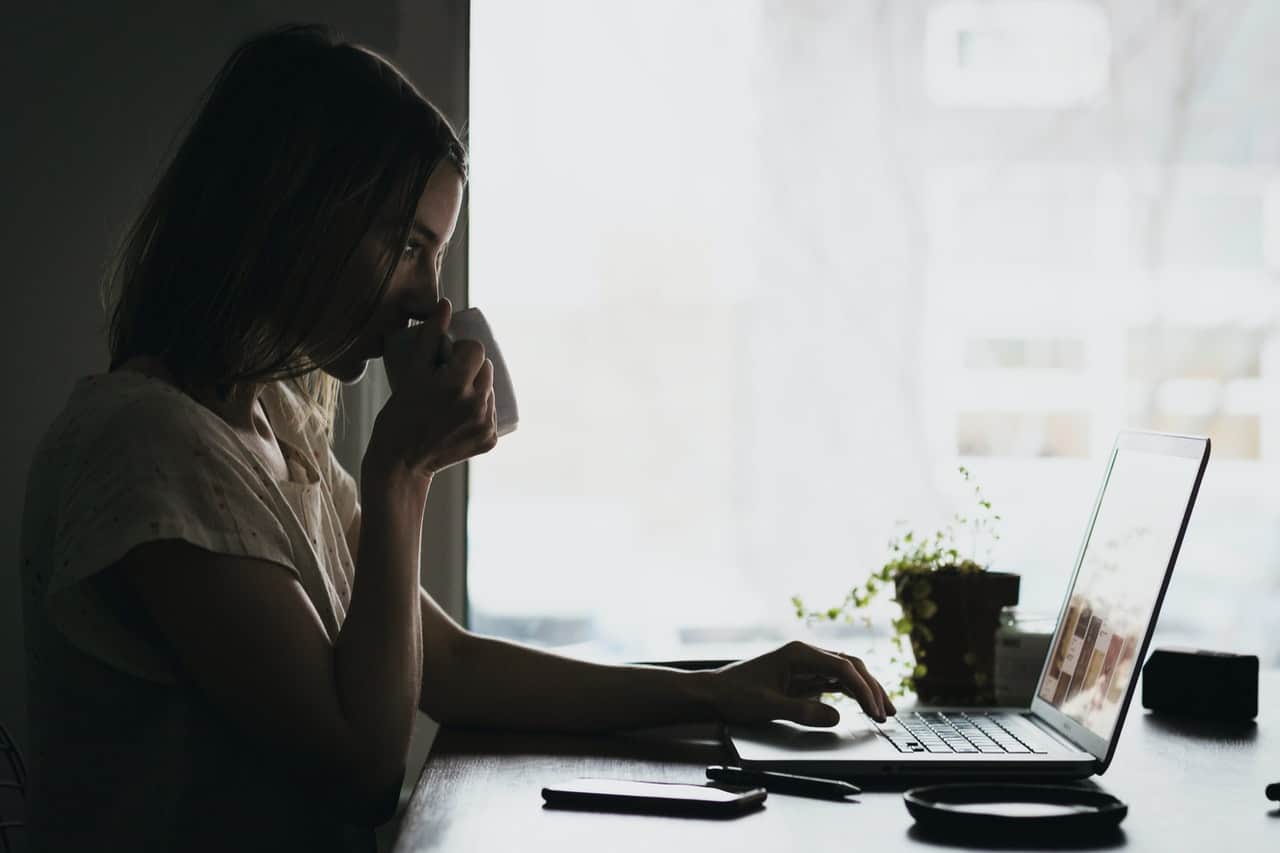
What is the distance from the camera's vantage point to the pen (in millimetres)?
976

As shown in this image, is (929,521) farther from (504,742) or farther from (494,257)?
(504,742)

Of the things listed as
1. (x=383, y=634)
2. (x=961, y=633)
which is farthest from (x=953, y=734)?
(x=383, y=634)

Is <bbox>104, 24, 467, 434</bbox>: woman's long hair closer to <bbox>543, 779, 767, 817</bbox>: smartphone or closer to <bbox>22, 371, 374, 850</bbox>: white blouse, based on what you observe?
<bbox>22, 371, 374, 850</bbox>: white blouse

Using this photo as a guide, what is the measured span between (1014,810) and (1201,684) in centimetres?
56

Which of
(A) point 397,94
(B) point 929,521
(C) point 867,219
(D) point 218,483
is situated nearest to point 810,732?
(D) point 218,483

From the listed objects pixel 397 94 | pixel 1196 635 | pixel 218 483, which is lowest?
pixel 1196 635

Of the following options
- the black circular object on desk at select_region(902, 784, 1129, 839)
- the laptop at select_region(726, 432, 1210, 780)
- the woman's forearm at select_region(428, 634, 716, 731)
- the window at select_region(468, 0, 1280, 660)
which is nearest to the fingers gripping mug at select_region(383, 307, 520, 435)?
the woman's forearm at select_region(428, 634, 716, 731)

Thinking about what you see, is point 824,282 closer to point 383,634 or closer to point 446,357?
point 446,357

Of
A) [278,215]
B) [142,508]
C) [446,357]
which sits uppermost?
[278,215]

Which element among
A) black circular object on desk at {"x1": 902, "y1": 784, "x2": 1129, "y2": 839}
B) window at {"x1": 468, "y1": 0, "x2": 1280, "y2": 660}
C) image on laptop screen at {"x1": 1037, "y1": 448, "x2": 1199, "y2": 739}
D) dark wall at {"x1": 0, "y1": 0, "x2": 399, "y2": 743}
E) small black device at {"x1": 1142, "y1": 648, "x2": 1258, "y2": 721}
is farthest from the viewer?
window at {"x1": 468, "y1": 0, "x2": 1280, "y2": 660}

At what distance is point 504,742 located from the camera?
47.0 inches

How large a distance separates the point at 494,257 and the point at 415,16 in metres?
0.36

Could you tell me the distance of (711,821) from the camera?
0.91 m

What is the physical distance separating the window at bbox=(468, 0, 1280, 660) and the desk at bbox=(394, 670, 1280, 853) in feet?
2.34
